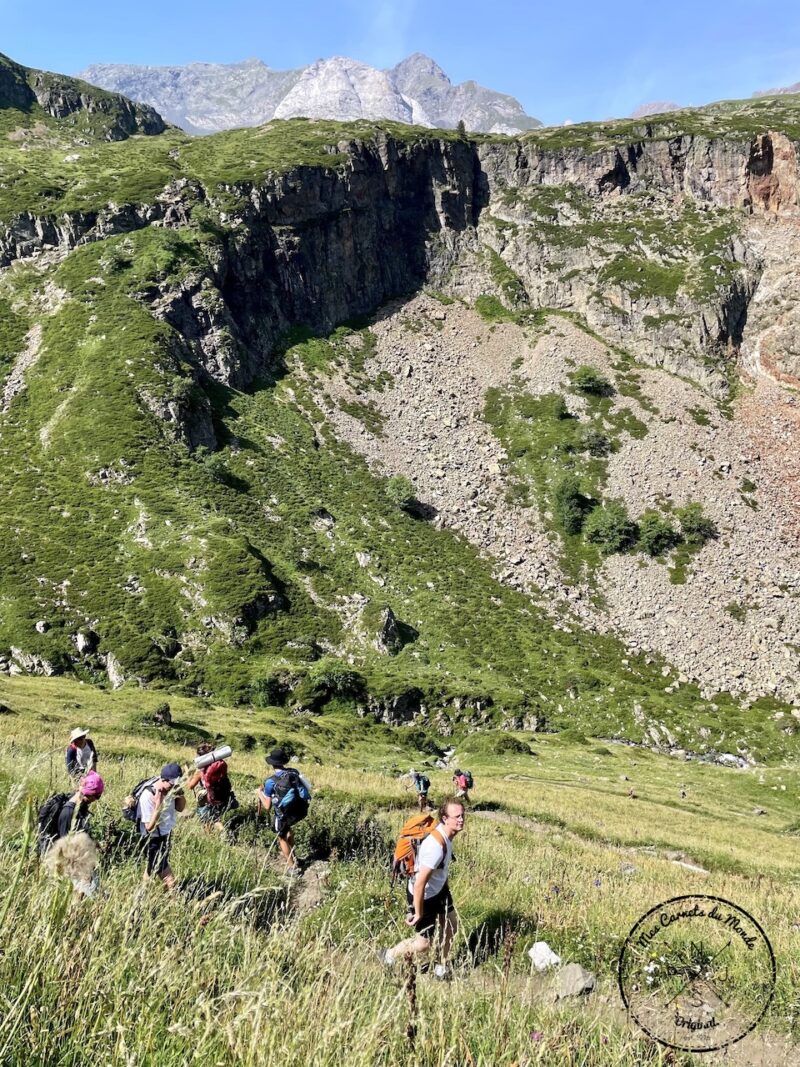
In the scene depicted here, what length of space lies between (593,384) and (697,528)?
2880 centimetres

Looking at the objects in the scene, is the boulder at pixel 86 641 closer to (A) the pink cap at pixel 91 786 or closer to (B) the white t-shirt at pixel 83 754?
(B) the white t-shirt at pixel 83 754

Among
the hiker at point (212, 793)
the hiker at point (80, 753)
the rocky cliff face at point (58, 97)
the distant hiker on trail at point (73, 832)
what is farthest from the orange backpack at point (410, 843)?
the rocky cliff face at point (58, 97)

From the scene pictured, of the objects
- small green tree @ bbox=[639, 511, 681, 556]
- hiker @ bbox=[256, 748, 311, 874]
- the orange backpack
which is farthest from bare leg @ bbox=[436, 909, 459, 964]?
small green tree @ bbox=[639, 511, 681, 556]

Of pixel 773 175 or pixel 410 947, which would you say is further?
pixel 773 175

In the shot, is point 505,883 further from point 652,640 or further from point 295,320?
point 295,320

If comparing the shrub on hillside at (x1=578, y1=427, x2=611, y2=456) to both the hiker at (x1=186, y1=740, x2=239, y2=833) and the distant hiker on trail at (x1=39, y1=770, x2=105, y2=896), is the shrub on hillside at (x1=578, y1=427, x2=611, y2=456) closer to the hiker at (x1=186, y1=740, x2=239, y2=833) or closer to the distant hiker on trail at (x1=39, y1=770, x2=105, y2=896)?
the hiker at (x1=186, y1=740, x2=239, y2=833)

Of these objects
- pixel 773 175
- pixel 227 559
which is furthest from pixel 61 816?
pixel 773 175

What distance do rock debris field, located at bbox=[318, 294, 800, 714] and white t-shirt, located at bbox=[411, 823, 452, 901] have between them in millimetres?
58554

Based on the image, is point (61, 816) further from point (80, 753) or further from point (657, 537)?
point (657, 537)

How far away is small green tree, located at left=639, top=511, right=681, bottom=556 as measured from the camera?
70.8 meters

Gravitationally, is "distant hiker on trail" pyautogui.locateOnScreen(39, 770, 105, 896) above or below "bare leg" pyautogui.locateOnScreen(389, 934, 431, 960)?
above

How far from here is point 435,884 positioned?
7.69 meters

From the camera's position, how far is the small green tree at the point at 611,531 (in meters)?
71.8

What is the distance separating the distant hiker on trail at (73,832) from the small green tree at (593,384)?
298ft
